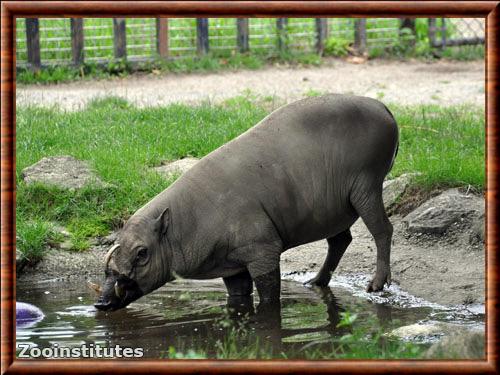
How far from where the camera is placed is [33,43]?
14.2 meters

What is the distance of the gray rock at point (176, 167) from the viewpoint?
31.8ft

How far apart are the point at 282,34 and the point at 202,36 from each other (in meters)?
1.32

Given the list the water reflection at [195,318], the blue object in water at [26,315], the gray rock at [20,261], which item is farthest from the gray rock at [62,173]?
the blue object in water at [26,315]

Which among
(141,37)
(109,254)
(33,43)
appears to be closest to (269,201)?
(109,254)

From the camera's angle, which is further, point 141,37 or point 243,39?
point 243,39

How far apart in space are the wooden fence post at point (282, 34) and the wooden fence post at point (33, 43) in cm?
379

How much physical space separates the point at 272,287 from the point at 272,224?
47 cm

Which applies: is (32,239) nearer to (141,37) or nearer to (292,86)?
(292,86)

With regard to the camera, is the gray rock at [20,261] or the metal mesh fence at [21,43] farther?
the metal mesh fence at [21,43]

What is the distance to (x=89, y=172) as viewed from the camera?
960 centimetres

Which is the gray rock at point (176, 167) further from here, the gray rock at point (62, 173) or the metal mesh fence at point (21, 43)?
the metal mesh fence at point (21, 43)
